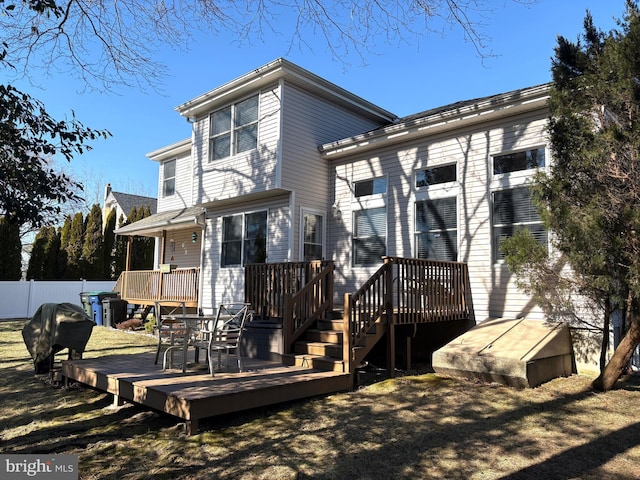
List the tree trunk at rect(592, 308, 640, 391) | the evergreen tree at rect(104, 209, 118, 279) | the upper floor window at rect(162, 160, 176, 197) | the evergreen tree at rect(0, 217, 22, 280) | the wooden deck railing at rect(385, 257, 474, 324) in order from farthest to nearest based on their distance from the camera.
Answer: the evergreen tree at rect(104, 209, 118, 279) → the evergreen tree at rect(0, 217, 22, 280) → the upper floor window at rect(162, 160, 176, 197) → the wooden deck railing at rect(385, 257, 474, 324) → the tree trunk at rect(592, 308, 640, 391)

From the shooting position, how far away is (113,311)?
15.6 meters

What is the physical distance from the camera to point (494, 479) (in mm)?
3707

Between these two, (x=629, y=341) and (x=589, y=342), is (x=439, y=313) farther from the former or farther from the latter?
(x=629, y=341)

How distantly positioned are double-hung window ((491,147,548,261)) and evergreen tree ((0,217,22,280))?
21373mm

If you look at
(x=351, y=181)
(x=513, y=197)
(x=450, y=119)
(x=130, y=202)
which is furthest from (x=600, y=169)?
(x=130, y=202)

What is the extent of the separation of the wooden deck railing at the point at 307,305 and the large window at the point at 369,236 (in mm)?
2497

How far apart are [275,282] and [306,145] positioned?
3970mm

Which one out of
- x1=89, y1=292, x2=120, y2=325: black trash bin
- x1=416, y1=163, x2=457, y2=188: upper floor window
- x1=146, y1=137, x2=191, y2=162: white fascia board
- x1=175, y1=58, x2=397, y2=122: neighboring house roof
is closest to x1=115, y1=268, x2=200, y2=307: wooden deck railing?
x1=89, y1=292, x2=120, y2=325: black trash bin

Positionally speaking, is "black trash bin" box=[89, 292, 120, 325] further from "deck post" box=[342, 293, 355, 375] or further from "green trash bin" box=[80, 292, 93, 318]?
"deck post" box=[342, 293, 355, 375]

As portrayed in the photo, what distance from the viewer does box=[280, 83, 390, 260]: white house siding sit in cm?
1062

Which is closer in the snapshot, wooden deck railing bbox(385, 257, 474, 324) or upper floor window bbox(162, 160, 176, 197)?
wooden deck railing bbox(385, 257, 474, 324)

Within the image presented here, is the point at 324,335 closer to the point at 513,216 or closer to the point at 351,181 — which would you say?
the point at 513,216

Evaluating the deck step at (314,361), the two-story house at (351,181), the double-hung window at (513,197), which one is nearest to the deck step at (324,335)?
the deck step at (314,361)

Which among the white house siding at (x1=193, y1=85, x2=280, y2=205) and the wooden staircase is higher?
the white house siding at (x1=193, y1=85, x2=280, y2=205)
